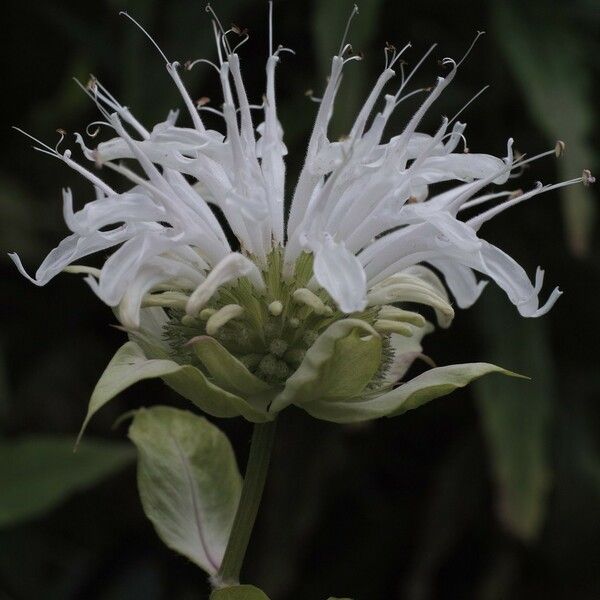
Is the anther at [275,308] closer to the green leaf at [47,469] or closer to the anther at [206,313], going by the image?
the anther at [206,313]

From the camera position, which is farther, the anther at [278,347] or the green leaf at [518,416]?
the green leaf at [518,416]

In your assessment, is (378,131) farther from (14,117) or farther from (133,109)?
(14,117)

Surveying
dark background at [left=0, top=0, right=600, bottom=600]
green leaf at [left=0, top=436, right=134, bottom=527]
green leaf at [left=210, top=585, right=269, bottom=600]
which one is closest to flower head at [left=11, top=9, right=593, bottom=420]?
green leaf at [left=210, top=585, right=269, bottom=600]

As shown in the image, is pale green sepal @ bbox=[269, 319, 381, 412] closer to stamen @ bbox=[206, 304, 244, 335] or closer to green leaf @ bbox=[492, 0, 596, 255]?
stamen @ bbox=[206, 304, 244, 335]

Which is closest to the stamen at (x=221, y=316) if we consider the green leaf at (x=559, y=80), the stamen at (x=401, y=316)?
the stamen at (x=401, y=316)

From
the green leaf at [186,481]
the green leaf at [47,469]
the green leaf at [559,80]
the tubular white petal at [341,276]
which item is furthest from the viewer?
the green leaf at [559,80]

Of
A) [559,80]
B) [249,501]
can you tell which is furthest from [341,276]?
[559,80]
